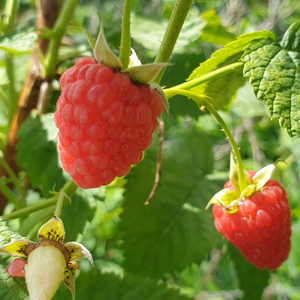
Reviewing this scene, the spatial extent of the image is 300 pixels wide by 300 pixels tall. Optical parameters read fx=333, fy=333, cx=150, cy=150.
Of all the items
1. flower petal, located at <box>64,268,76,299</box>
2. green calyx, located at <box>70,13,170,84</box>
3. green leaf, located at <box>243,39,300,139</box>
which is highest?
green calyx, located at <box>70,13,170,84</box>

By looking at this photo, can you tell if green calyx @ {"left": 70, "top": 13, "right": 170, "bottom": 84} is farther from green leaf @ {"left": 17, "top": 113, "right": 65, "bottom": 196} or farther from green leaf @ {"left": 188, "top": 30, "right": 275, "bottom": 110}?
green leaf @ {"left": 17, "top": 113, "right": 65, "bottom": 196}

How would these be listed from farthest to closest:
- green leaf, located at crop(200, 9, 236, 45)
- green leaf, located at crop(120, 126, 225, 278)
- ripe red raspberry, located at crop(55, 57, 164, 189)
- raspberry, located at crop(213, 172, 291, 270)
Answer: green leaf, located at crop(200, 9, 236, 45) → green leaf, located at crop(120, 126, 225, 278) → raspberry, located at crop(213, 172, 291, 270) → ripe red raspberry, located at crop(55, 57, 164, 189)

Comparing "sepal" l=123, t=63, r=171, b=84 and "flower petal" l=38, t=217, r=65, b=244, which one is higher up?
"sepal" l=123, t=63, r=171, b=84

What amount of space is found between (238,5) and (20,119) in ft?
7.26

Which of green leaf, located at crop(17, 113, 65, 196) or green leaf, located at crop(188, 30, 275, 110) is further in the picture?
green leaf, located at crop(17, 113, 65, 196)

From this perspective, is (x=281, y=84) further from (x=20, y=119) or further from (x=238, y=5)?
(x=238, y=5)

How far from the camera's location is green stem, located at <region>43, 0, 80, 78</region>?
1.12m

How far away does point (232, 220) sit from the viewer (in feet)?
2.88

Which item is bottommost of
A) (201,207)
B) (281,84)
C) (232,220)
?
(201,207)

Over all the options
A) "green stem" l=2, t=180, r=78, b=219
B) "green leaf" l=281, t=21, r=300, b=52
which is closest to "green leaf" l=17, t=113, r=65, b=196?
"green stem" l=2, t=180, r=78, b=219

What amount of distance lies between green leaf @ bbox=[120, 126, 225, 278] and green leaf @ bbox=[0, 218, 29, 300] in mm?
499

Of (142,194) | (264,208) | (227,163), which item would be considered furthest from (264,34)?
(227,163)

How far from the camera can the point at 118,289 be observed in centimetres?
89

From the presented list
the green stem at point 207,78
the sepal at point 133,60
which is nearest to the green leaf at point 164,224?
the green stem at point 207,78
